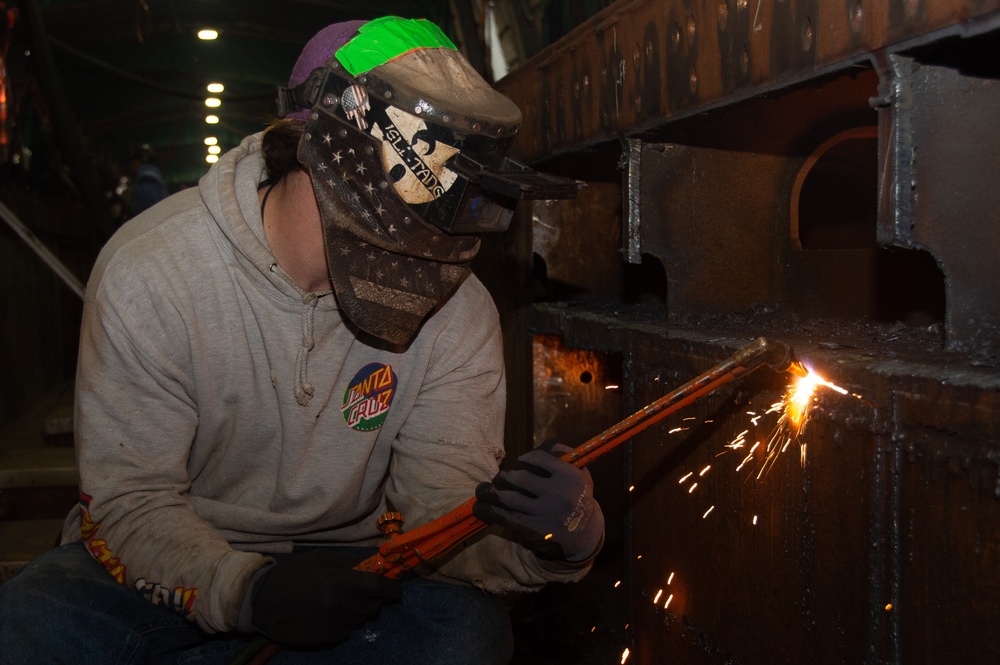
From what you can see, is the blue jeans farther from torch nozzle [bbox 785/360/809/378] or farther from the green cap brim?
the green cap brim

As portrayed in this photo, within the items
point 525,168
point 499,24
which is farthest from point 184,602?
point 499,24

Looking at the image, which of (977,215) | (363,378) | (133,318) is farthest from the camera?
(363,378)

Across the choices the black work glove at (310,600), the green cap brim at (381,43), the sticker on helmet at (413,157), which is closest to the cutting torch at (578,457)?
the black work glove at (310,600)

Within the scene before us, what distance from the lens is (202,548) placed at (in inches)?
77.0

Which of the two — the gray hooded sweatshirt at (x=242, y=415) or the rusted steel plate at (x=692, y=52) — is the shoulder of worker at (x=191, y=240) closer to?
the gray hooded sweatshirt at (x=242, y=415)

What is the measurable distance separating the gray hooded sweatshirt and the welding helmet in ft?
0.75

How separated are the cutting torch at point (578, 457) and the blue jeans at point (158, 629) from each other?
0.15 m

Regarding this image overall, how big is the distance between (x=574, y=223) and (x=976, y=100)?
2.47m

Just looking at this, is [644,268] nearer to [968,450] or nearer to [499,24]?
[499,24]

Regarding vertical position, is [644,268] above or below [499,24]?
below

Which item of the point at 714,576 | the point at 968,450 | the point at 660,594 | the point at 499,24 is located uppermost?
the point at 499,24

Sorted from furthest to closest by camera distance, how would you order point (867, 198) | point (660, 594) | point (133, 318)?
point (867, 198) → point (660, 594) → point (133, 318)

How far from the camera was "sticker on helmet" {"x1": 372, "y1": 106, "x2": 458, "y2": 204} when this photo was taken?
1.97 m

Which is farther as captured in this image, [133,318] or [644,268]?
[644,268]
